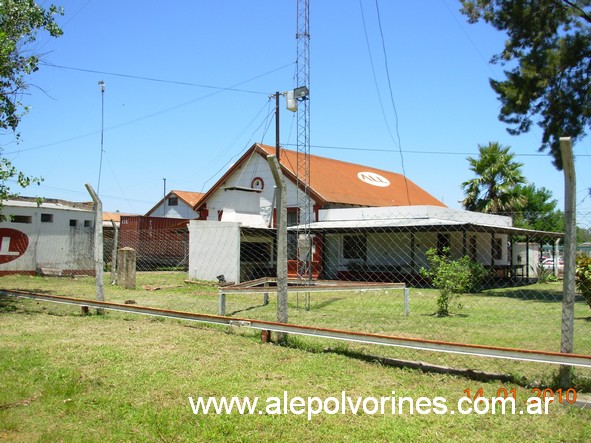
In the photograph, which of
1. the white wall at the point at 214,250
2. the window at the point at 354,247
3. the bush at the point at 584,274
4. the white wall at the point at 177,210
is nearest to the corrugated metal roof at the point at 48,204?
the white wall at the point at 214,250

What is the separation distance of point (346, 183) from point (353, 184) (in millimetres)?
668

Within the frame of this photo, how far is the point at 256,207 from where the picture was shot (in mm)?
29016

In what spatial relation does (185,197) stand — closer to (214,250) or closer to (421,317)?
(214,250)

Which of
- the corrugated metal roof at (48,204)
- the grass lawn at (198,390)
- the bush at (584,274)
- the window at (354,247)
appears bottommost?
the grass lawn at (198,390)

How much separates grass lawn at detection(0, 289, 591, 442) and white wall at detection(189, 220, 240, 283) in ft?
44.3

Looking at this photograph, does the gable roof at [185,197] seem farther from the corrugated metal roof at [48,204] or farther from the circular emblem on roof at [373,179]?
the corrugated metal roof at [48,204]

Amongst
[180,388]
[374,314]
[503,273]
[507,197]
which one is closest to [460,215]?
[503,273]

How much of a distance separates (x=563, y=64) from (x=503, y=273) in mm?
12596

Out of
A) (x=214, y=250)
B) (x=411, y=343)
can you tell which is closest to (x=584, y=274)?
(x=411, y=343)

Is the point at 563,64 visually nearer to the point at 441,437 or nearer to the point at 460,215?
the point at 460,215

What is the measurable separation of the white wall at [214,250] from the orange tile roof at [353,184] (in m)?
6.08

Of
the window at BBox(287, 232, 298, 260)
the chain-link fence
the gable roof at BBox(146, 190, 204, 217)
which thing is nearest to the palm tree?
the chain-link fence

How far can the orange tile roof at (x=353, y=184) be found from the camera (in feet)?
91.0

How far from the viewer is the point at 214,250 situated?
2239 cm
